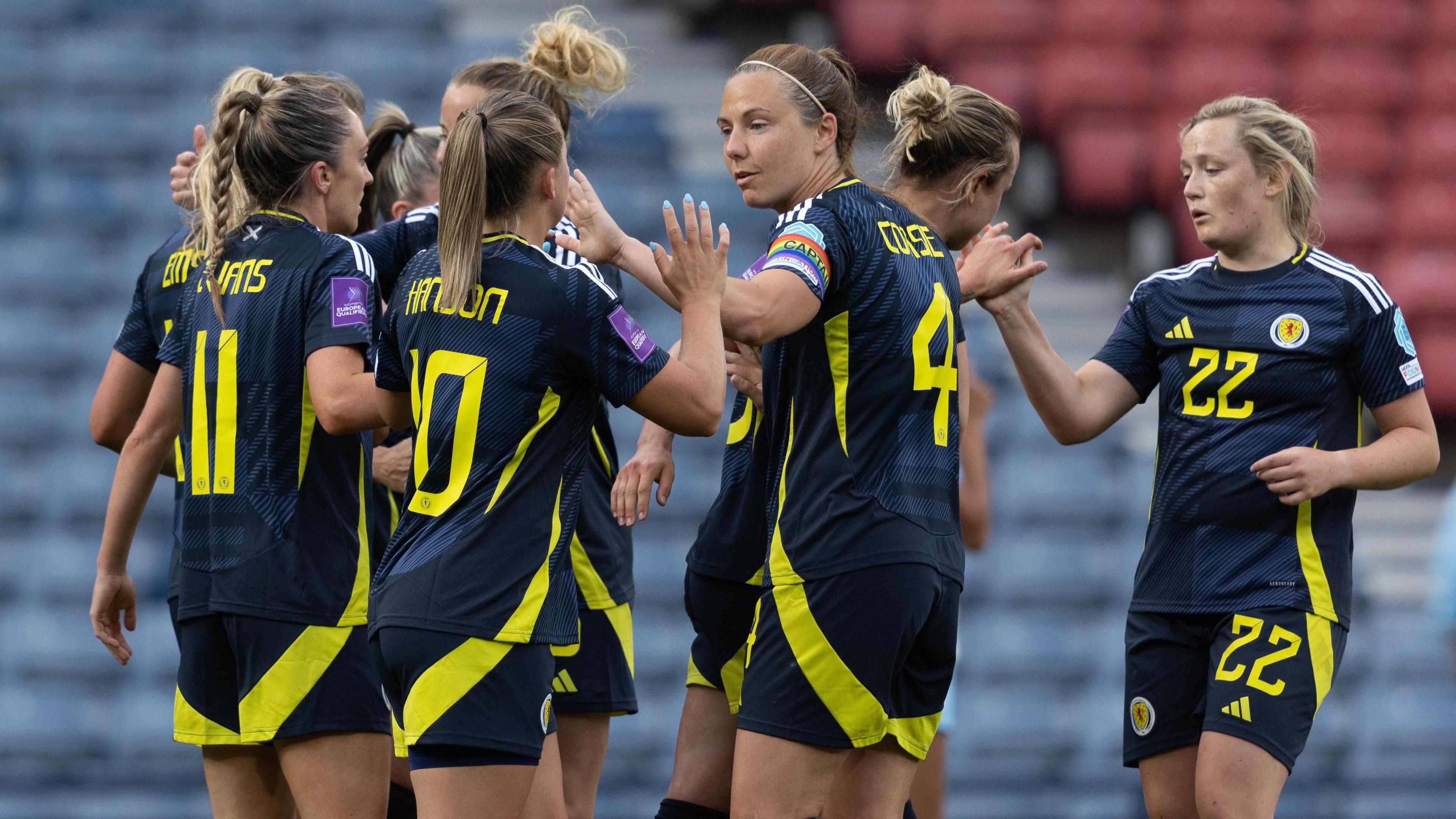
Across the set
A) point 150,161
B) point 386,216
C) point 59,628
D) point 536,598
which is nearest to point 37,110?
point 150,161

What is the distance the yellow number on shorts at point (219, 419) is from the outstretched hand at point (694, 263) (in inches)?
38.0

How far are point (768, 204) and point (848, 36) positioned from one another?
559cm

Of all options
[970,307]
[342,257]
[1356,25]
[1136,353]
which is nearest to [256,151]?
[342,257]

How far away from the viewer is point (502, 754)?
2445 mm

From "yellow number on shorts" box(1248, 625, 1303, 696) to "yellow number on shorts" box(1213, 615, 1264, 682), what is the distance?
26 mm

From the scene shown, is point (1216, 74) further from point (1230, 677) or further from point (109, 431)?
point (109, 431)

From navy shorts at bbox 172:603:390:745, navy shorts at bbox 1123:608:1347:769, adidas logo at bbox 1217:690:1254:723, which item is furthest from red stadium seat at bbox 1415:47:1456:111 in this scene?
navy shorts at bbox 172:603:390:745

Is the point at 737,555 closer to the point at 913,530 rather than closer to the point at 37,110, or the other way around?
the point at 913,530

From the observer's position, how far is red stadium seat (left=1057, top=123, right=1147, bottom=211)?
7.71 meters

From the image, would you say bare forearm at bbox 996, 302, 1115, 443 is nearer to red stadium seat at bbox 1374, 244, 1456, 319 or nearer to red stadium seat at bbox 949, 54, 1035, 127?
red stadium seat at bbox 1374, 244, 1456, 319

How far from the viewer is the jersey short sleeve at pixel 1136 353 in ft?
11.2

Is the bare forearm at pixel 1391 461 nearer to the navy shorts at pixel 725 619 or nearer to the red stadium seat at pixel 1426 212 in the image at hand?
the navy shorts at pixel 725 619

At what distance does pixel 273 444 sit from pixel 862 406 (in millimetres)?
1183

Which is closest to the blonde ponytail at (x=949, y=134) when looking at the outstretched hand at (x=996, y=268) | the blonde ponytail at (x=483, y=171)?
the outstretched hand at (x=996, y=268)
